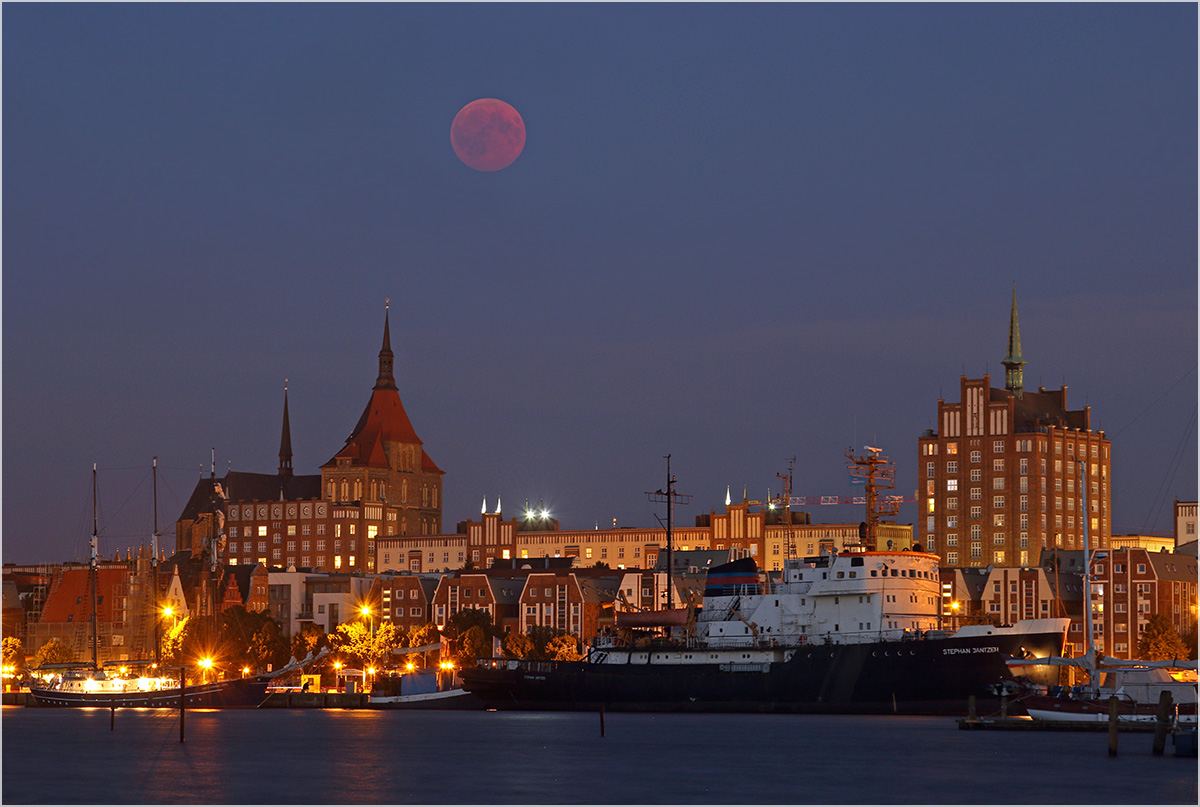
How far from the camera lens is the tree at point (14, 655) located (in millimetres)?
166375

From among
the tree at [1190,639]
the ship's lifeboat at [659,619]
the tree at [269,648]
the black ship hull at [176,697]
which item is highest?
the ship's lifeboat at [659,619]

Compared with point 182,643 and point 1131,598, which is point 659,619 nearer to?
point 1131,598

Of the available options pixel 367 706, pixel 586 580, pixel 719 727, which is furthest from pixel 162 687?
pixel 719 727

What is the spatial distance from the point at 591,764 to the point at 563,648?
2878 inches

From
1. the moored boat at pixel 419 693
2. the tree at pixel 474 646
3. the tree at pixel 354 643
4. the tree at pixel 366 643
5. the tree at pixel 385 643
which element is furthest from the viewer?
the tree at pixel 354 643

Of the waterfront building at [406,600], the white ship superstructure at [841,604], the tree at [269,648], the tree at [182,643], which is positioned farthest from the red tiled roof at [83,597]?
the white ship superstructure at [841,604]

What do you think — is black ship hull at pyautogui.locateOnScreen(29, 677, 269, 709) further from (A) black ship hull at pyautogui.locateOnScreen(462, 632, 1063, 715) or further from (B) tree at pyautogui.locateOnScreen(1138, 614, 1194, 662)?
(B) tree at pyautogui.locateOnScreen(1138, 614, 1194, 662)

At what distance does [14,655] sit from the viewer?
168 metres

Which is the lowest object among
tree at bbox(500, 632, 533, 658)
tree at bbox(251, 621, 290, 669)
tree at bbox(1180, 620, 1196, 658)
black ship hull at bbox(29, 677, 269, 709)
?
black ship hull at bbox(29, 677, 269, 709)

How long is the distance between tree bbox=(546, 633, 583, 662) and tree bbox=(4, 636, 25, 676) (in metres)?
51.1

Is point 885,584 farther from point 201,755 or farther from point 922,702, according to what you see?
point 201,755

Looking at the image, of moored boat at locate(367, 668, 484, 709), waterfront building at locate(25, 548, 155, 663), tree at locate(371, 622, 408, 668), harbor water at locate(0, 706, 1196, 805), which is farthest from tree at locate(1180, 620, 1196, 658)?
waterfront building at locate(25, 548, 155, 663)

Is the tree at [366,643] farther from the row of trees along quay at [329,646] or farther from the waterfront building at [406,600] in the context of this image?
the waterfront building at [406,600]

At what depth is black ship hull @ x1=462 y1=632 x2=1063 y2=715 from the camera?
103938 mm
